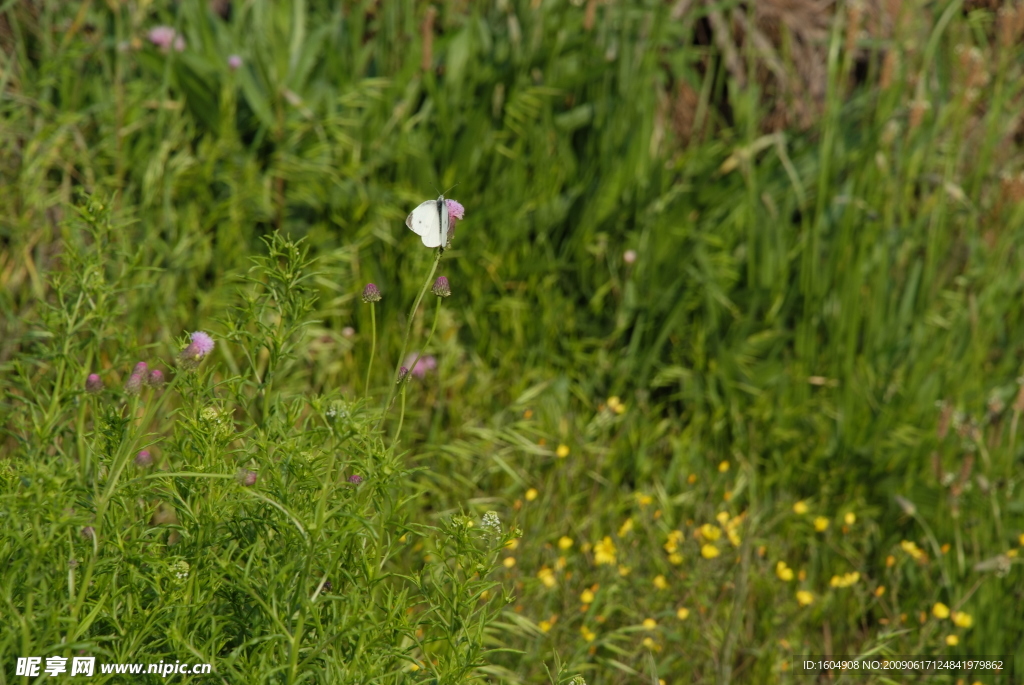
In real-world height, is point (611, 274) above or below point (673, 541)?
above

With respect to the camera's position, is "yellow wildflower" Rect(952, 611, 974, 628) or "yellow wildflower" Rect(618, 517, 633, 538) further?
"yellow wildflower" Rect(618, 517, 633, 538)

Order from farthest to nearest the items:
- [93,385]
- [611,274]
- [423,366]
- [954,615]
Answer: [611,274] → [423,366] → [954,615] → [93,385]

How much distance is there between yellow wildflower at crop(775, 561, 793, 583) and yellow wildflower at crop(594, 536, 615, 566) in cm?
35

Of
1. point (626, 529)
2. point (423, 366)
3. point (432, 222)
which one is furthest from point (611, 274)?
point (432, 222)

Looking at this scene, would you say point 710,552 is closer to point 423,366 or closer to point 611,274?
point 423,366

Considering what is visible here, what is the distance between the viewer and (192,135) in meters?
2.74

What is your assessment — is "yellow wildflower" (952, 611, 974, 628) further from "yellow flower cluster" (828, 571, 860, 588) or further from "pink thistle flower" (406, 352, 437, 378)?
"pink thistle flower" (406, 352, 437, 378)

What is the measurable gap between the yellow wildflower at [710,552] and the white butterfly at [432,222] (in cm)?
107

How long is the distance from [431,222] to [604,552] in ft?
3.52

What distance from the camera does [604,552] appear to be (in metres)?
2.16

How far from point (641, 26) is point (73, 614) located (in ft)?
7.77

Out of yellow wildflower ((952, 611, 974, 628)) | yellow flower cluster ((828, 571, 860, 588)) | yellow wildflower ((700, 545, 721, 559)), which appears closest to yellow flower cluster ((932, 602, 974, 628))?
yellow wildflower ((952, 611, 974, 628))

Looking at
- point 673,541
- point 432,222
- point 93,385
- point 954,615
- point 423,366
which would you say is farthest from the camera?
point 423,366

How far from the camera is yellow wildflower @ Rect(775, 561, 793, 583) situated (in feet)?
6.98
